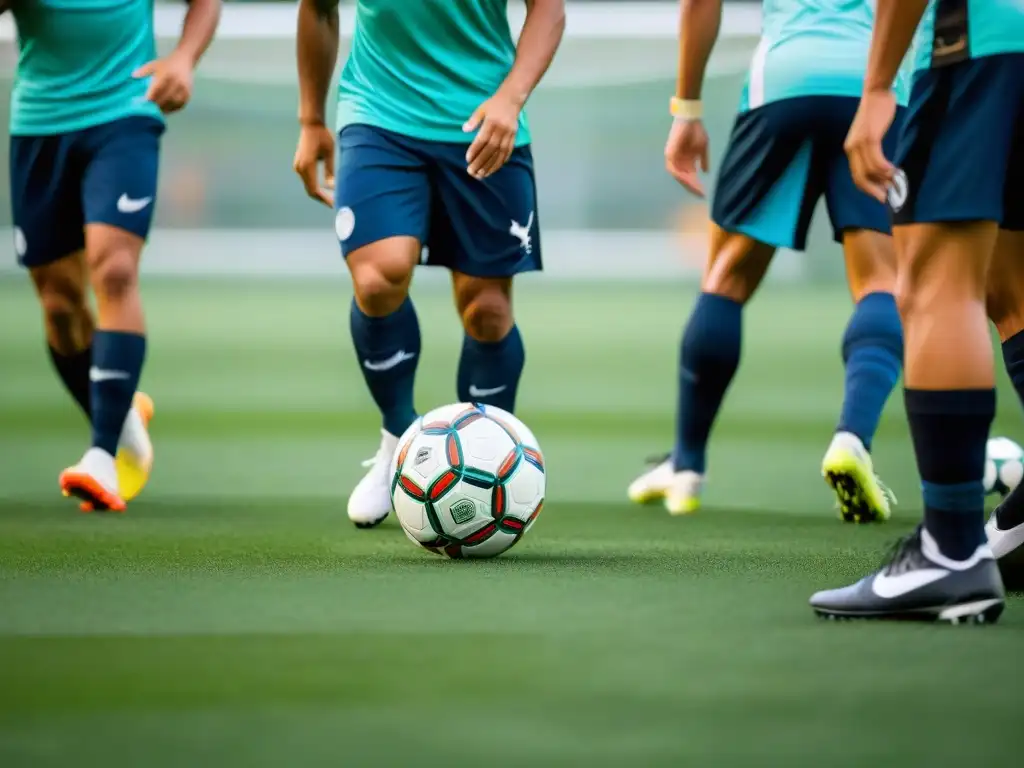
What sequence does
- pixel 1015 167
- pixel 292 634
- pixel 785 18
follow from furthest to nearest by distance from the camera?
pixel 785 18 < pixel 1015 167 < pixel 292 634

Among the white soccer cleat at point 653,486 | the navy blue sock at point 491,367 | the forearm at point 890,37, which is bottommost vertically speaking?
the white soccer cleat at point 653,486

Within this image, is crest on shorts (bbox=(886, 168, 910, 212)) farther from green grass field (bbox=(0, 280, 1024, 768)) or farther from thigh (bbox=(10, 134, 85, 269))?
thigh (bbox=(10, 134, 85, 269))

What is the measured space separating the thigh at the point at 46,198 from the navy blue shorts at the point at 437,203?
0.93m

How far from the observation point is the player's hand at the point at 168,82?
15.2 feet

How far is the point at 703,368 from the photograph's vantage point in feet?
16.1

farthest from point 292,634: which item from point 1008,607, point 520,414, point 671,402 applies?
point 671,402

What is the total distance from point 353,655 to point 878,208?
2644 millimetres

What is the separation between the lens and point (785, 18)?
192 inches

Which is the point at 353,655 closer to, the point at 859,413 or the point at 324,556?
the point at 324,556

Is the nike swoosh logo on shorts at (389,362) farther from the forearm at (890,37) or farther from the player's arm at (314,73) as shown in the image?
the forearm at (890,37)

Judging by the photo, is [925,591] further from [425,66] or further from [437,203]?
[425,66]

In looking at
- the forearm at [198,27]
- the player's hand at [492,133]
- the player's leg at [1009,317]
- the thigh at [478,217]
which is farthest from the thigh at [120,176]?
the player's leg at [1009,317]

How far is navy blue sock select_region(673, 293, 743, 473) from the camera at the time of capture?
192 inches

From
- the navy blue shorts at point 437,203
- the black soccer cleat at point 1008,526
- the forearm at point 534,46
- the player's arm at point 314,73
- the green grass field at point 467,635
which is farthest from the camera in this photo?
the player's arm at point 314,73
